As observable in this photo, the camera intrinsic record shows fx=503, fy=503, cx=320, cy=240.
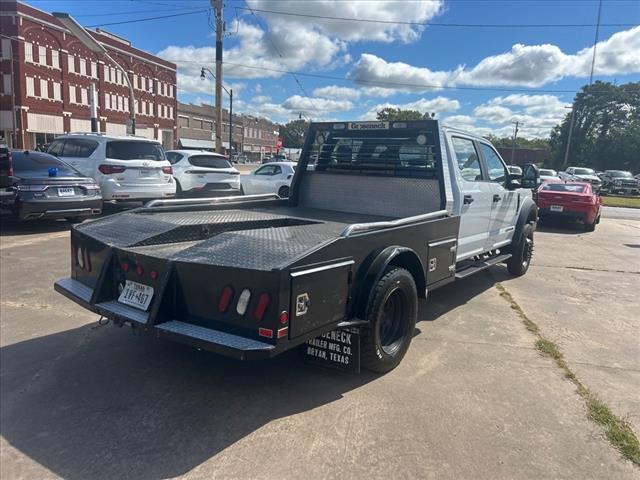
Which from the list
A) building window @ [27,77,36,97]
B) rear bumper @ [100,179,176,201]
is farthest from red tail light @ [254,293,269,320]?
building window @ [27,77,36,97]

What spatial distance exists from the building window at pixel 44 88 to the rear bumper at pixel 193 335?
168 feet

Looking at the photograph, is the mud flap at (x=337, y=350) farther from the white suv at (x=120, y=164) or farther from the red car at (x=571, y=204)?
the red car at (x=571, y=204)

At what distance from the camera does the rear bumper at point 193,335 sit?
2832 mm

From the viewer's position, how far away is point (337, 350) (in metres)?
3.67

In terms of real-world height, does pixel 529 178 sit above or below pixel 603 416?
above

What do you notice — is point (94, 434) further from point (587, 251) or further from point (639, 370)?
point (587, 251)

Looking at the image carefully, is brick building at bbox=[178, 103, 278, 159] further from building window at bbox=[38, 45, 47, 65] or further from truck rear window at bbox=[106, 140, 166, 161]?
truck rear window at bbox=[106, 140, 166, 161]

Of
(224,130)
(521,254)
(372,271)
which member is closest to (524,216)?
(521,254)

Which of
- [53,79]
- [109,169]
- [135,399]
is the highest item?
[53,79]

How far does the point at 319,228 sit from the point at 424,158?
1.87 metres

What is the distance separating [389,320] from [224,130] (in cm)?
9360

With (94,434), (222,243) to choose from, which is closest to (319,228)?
(222,243)

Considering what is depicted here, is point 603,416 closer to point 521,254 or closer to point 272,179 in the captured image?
point 521,254

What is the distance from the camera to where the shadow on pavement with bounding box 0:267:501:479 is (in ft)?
9.47
